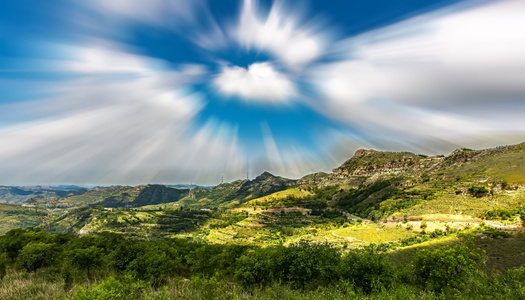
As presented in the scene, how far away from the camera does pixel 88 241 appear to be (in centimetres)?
5491

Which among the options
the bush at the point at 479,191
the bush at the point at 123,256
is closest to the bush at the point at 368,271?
the bush at the point at 123,256

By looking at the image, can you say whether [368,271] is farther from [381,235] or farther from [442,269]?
[381,235]

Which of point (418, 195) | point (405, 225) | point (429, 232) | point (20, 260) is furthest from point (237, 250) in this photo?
point (418, 195)

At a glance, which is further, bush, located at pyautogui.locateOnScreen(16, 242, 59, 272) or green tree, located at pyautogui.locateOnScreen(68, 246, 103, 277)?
green tree, located at pyautogui.locateOnScreen(68, 246, 103, 277)

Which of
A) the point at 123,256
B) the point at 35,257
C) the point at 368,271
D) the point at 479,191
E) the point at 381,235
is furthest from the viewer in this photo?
the point at 479,191

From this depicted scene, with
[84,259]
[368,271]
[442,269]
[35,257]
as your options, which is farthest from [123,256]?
[442,269]

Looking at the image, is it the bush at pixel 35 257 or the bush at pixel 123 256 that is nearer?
the bush at pixel 35 257

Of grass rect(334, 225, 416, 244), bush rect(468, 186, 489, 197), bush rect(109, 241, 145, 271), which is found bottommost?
grass rect(334, 225, 416, 244)

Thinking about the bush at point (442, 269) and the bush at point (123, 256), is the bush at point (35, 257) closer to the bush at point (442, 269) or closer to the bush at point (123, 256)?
the bush at point (123, 256)

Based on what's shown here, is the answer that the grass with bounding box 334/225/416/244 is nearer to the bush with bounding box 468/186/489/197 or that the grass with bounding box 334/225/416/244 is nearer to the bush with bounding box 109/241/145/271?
the bush with bounding box 468/186/489/197

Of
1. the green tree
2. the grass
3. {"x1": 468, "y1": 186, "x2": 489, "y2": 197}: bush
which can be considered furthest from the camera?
{"x1": 468, "y1": 186, "x2": 489, "y2": 197}: bush

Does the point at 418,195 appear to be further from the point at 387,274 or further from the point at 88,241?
the point at 88,241

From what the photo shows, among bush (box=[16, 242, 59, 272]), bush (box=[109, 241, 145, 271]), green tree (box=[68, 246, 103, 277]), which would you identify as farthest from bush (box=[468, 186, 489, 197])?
bush (box=[16, 242, 59, 272])

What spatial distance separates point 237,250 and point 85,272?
1170 inches
